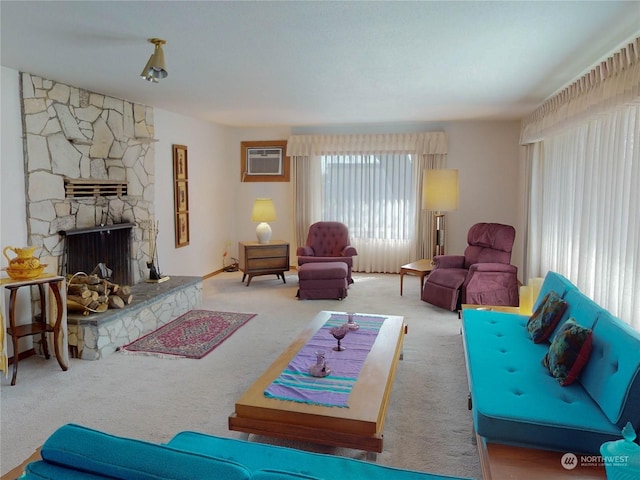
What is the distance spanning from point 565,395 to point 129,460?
2026 mm

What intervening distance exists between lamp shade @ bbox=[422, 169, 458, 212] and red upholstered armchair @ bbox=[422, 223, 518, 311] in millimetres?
477

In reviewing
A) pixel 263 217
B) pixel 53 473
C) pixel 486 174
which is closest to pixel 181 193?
pixel 263 217

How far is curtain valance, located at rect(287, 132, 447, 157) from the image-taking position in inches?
274

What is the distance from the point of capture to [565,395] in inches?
88.1

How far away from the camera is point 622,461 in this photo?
1524 millimetres

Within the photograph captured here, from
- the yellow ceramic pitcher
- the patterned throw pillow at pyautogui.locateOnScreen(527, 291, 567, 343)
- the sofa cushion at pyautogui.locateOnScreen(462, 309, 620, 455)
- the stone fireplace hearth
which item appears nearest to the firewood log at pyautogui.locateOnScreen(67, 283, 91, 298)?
the stone fireplace hearth

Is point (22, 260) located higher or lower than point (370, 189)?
lower

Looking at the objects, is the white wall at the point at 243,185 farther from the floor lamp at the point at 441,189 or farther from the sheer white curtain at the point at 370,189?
the floor lamp at the point at 441,189

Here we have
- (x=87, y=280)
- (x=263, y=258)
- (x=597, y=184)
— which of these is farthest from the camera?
(x=263, y=258)

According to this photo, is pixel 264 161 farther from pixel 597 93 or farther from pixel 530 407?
pixel 530 407

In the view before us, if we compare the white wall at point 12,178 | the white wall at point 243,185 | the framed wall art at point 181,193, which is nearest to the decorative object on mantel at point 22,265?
the white wall at point 12,178

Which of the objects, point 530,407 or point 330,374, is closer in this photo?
point 530,407

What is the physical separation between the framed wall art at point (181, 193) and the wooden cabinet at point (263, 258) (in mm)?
835

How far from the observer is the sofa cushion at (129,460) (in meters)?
1.10
